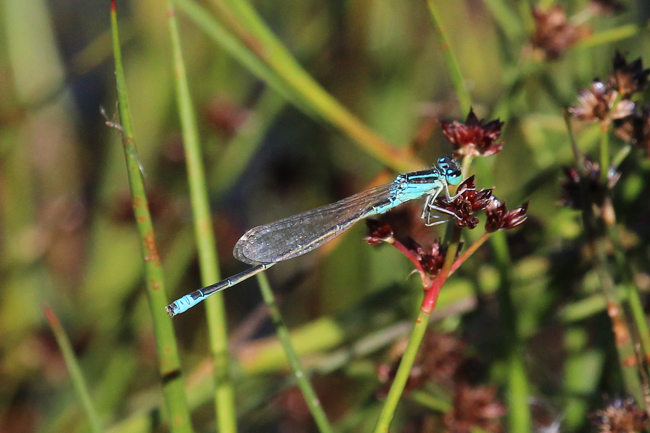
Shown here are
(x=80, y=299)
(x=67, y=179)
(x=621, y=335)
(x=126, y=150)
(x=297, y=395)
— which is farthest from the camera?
(x=67, y=179)

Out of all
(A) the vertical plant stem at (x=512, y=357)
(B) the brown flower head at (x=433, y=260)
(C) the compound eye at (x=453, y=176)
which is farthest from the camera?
(C) the compound eye at (x=453, y=176)

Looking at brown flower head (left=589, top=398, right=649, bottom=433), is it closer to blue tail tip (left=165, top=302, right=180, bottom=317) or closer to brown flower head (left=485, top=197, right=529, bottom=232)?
brown flower head (left=485, top=197, right=529, bottom=232)

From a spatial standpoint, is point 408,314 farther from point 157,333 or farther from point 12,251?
point 12,251

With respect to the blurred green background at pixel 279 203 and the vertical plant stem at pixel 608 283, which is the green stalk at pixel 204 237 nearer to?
the blurred green background at pixel 279 203

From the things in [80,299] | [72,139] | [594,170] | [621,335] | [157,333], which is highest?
[72,139]


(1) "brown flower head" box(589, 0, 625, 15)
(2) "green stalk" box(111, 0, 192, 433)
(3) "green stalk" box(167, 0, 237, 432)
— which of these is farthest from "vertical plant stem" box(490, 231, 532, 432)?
(1) "brown flower head" box(589, 0, 625, 15)

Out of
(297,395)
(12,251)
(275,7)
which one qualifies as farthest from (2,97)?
(297,395)

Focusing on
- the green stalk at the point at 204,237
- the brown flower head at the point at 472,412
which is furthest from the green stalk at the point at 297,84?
the brown flower head at the point at 472,412
